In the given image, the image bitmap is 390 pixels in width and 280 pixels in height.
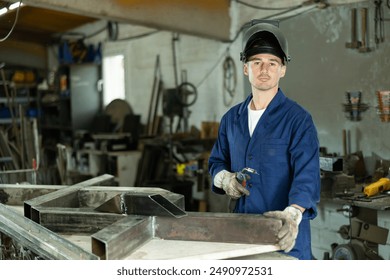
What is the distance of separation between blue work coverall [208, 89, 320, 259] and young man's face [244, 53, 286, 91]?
0.06 meters

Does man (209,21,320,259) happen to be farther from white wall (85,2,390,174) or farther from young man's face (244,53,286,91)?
white wall (85,2,390,174)

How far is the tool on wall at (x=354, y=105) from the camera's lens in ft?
8.48

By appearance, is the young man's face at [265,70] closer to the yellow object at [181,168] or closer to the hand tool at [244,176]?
the hand tool at [244,176]

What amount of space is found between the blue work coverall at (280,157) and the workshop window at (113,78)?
3.56 m

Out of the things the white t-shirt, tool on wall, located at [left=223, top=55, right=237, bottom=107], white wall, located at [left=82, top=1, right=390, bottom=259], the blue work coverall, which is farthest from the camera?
tool on wall, located at [left=223, top=55, right=237, bottom=107]

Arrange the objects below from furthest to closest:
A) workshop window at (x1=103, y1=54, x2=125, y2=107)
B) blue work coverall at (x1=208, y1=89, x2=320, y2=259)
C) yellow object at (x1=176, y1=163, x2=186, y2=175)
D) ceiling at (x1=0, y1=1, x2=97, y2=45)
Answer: workshop window at (x1=103, y1=54, x2=125, y2=107)
yellow object at (x1=176, y1=163, x2=186, y2=175)
ceiling at (x1=0, y1=1, x2=97, y2=45)
blue work coverall at (x1=208, y1=89, x2=320, y2=259)

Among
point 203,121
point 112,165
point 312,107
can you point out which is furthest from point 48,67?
point 312,107

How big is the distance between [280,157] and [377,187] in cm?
121

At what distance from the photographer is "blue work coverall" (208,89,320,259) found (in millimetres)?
1525

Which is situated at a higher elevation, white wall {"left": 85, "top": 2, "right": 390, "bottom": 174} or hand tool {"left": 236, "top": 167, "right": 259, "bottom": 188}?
white wall {"left": 85, "top": 2, "right": 390, "bottom": 174}

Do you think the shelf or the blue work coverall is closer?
the blue work coverall

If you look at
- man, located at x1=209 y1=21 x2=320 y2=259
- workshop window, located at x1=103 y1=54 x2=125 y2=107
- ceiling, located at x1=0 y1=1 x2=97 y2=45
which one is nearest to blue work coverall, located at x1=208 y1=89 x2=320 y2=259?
man, located at x1=209 y1=21 x2=320 y2=259

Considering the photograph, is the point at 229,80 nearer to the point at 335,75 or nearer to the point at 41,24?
the point at 335,75
